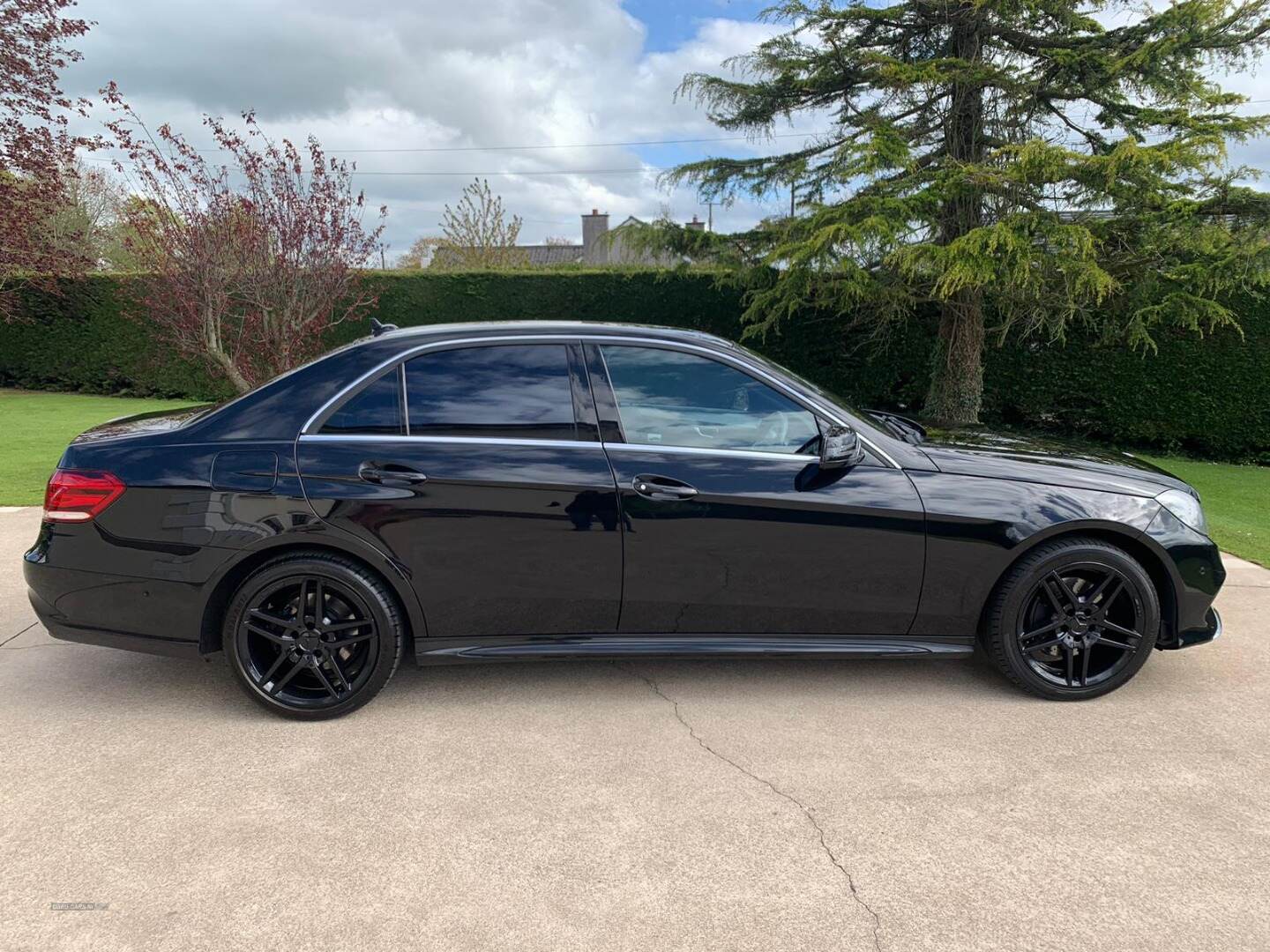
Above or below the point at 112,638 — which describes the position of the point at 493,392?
above

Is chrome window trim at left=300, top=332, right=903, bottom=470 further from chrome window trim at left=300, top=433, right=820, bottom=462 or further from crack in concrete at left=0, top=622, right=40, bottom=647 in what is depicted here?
crack in concrete at left=0, top=622, right=40, bottom=647

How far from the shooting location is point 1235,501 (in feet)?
26.6

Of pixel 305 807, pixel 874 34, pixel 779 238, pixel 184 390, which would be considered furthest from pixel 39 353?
pixel 305 807

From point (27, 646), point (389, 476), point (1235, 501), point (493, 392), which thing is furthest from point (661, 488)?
point (1235, 501)

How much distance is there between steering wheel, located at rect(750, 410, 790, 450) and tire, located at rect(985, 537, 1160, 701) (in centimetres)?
109

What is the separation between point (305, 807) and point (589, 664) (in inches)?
57.4

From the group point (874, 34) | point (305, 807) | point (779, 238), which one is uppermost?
point (874, 34)

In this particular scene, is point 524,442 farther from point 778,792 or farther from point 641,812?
point 778,792

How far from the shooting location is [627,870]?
2.29 metres

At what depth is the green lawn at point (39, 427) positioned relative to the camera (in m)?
7.46

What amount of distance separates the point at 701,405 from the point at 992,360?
29.0 ft

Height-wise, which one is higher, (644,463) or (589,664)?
(644,463)

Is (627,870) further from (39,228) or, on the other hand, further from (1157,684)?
(39,228)

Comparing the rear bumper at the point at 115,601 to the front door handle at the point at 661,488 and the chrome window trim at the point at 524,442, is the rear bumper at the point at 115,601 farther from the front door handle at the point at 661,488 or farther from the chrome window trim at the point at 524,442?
the front door handle at the point at 661,488
